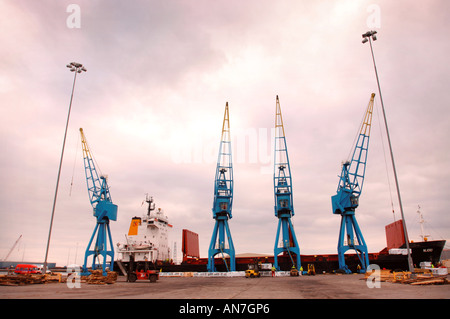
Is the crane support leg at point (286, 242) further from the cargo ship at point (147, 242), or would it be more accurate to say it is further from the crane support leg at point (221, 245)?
the cargo ship at point (147, 242)

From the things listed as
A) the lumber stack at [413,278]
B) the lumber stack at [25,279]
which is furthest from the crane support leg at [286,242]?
the lumber stack at [25,279]

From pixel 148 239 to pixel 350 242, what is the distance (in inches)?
1514

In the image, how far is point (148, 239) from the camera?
56.2 m

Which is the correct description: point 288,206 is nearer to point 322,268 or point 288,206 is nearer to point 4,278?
point 322,268

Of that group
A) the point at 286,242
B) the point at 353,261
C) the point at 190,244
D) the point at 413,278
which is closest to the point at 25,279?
the point at 413,278

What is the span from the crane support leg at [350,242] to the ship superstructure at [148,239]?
32.2m

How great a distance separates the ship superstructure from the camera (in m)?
51.0

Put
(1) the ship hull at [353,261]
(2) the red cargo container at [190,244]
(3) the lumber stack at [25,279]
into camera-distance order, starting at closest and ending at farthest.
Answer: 1. (3) the lumber stack at [25,279]
2. (1) the ship hull at [353,261]
3. (2) the red cargo container at [190,244]

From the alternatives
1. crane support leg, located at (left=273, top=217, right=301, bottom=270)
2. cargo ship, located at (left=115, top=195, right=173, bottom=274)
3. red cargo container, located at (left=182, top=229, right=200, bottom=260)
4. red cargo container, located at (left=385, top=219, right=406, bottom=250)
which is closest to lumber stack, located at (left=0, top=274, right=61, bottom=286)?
cargo ship, located at (left=115, top=195, right=173, bottom=274)

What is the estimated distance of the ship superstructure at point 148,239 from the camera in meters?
51.0

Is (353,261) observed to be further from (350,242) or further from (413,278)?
(413,278)

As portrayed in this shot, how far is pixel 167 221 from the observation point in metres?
62.5
